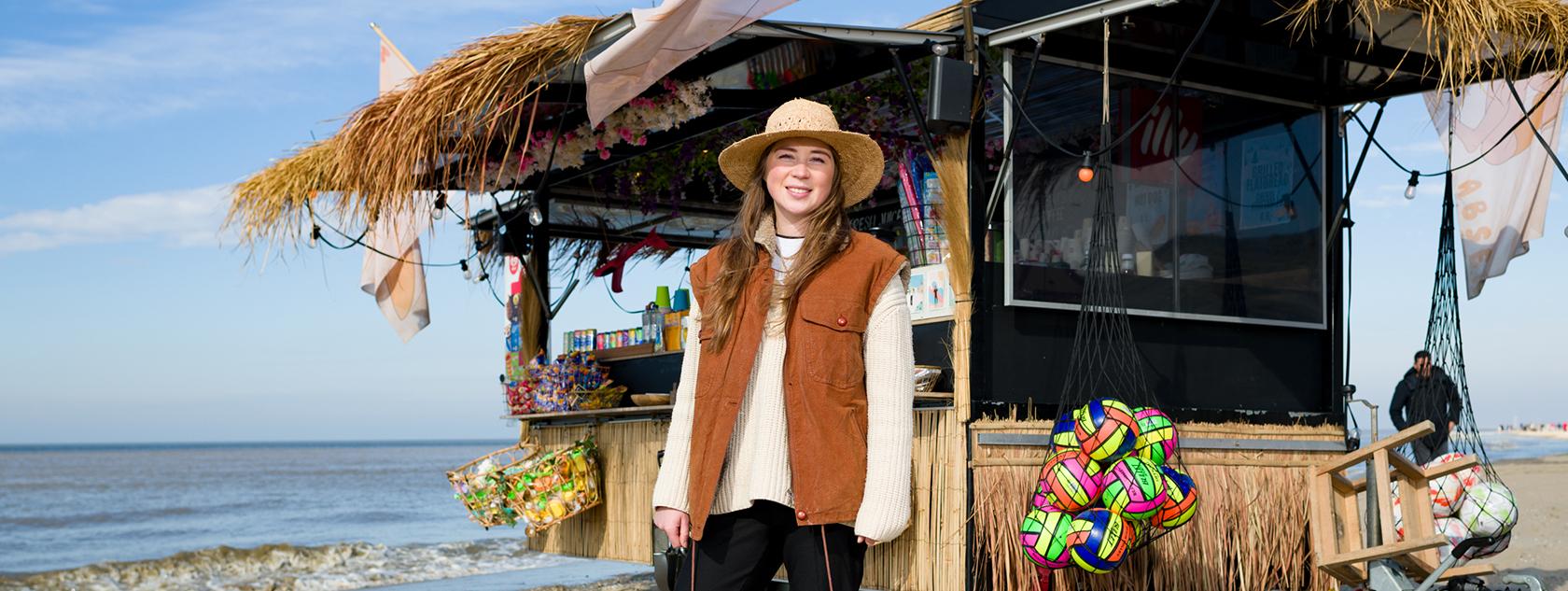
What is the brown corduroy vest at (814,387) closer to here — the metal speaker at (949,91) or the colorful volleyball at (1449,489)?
the metal speaker at (949,91)

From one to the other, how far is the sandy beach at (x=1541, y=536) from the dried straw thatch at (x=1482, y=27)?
2351 mm

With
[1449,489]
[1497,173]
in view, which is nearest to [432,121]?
[1449,489]

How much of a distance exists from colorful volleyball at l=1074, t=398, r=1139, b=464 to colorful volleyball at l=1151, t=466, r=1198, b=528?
0.15 metres

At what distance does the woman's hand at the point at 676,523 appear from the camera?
9.13 feet

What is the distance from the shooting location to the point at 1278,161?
605cm

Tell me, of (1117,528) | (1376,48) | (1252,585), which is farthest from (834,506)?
(1376,48)

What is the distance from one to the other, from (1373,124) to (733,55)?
2766 millimetres

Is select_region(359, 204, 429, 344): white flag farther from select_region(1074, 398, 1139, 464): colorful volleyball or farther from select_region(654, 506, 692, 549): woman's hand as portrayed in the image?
select_region(654, 506, 692, 549): woman's hand

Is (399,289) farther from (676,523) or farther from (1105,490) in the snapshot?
(676,523)

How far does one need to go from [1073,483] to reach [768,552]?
6.57 feet

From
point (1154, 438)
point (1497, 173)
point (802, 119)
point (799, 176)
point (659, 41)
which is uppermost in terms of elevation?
point (659, 41)

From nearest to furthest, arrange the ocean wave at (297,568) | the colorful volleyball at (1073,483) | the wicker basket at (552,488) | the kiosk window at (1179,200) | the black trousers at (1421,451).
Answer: the colorful volleyball at (1073,483), the kiosk window at (1179,200), the wicker basket at (552,488), the black trousers at (1421,451), the ocean wave at (297,568)

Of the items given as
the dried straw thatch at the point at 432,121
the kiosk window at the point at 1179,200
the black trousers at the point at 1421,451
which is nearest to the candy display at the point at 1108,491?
the kiosk window at the point at 1179,200

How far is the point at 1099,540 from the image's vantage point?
4395 millimetres
